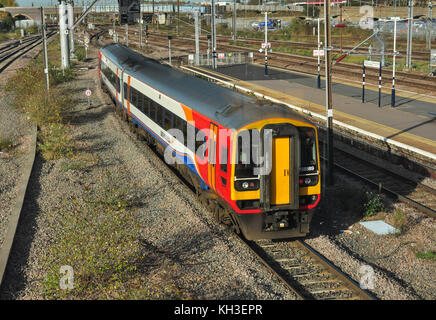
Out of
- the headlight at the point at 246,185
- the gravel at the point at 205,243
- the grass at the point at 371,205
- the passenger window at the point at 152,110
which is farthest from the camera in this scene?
the passenger window at the point at 152,110

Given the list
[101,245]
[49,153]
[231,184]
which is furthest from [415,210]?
[49,153]

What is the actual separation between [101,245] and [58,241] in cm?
168

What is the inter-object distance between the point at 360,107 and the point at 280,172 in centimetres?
1606

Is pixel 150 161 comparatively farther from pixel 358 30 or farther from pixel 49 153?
pixel 358 30

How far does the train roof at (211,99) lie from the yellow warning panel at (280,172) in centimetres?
61

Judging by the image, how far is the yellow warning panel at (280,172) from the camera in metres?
10.2

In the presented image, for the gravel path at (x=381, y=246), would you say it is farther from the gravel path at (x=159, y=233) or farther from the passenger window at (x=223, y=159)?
the passenger window at (x=223, y=159)

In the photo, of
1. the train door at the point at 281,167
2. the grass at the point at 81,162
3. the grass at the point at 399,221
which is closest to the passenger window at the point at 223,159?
the train door at the point at 281,167

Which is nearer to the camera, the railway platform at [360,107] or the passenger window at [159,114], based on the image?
the passenger window at [159,114]

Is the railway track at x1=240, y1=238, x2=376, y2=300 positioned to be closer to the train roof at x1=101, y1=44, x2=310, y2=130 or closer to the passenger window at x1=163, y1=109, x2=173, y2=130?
the train roof at x1=101, y1=44, x2=310, y2=130

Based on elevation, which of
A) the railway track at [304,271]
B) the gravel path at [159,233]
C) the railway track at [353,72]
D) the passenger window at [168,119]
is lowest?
the railway track at [304,271]

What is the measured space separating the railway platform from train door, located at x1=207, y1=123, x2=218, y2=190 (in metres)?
8.22

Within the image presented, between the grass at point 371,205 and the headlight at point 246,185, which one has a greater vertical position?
the headlight at point 246,185

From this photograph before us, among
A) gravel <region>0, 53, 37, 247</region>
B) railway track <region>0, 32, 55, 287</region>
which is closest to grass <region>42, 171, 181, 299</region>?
railway track <region>0, 32, 55, 287</region>
